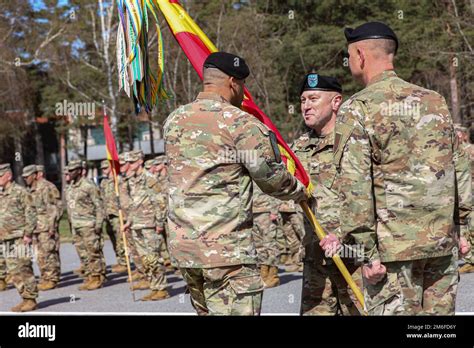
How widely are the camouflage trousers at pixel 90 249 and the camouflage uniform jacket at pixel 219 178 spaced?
27.3 feet

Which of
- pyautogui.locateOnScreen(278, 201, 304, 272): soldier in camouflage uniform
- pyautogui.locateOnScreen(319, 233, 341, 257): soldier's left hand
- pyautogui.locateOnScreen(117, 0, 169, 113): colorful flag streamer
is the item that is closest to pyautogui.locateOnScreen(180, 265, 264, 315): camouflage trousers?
pyautogui.locateOnScreen(319, 233, 341, 257): soldier's left hand

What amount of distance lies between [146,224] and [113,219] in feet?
13.5

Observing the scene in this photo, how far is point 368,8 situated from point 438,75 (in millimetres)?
5029

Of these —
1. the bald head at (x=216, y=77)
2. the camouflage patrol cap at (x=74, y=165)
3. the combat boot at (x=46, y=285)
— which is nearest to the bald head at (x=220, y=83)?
the bald head at (x=216, y=77)

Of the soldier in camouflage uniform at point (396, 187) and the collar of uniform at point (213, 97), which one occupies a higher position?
the collar of uniform at point (213, 97)

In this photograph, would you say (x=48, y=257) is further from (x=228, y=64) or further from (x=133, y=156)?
(x=228, y=64)

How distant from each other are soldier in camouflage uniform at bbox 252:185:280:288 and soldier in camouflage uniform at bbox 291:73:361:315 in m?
5.41

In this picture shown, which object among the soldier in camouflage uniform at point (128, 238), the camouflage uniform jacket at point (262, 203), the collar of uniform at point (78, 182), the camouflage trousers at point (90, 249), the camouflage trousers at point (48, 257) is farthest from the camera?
the collar of uniform at point (78, 182)

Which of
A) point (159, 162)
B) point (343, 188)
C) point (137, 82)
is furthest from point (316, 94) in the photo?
point (159, 162)

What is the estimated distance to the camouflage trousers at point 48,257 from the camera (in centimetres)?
1309

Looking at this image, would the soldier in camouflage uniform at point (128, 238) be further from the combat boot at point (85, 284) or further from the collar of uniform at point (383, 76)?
the collar of uniform at point (383, 76)

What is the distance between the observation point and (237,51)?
24.8m

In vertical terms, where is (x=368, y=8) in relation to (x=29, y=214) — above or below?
above
